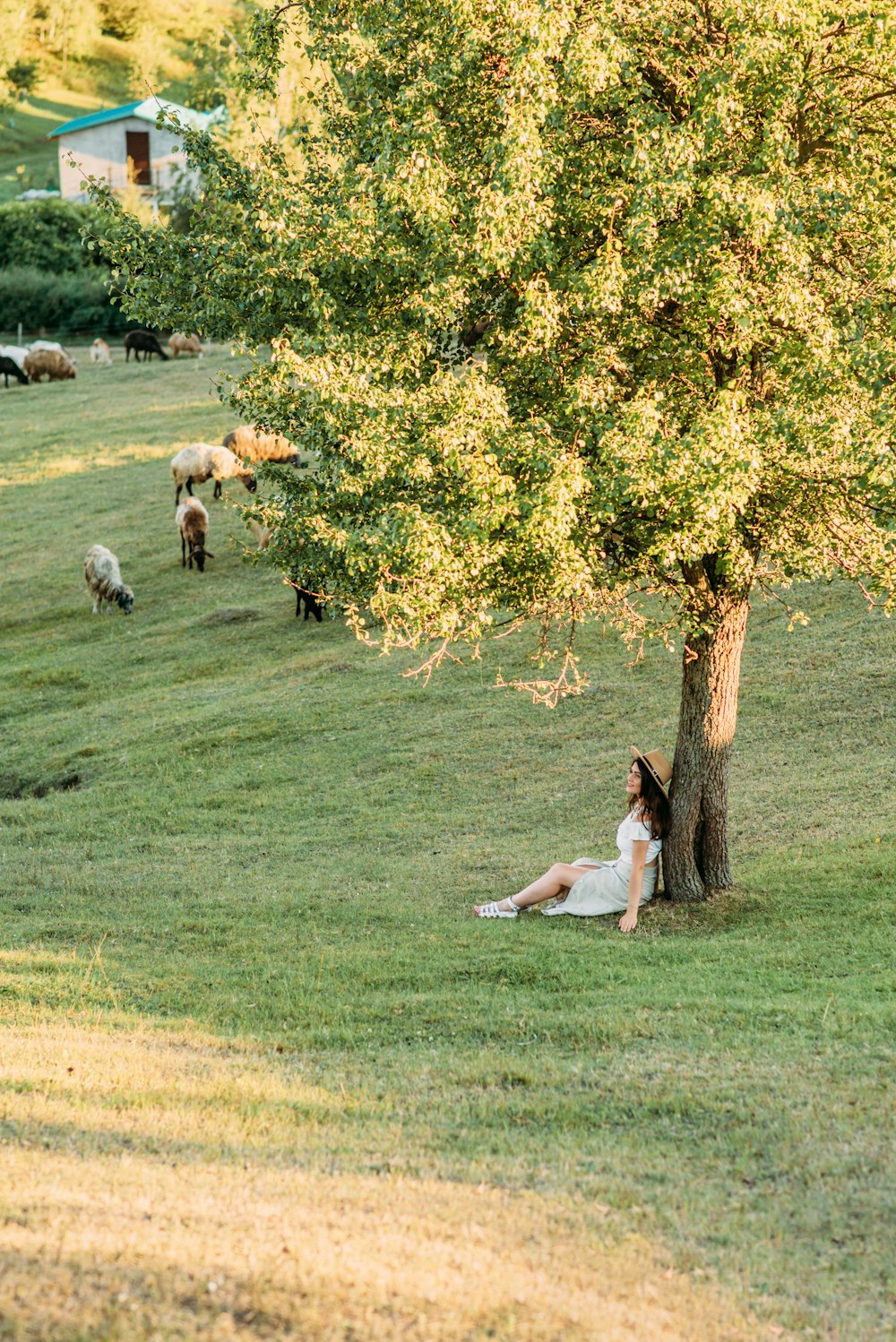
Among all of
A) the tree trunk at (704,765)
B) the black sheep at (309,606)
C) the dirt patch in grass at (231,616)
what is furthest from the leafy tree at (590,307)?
the dirt patch in grass at (231,616)

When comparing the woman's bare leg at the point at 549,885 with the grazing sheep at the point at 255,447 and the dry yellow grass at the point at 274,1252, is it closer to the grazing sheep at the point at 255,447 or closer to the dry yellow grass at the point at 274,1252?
the dry yellow grass at the point at 274,1252

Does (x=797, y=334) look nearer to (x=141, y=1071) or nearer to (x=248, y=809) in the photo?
(x=141, y=1071)

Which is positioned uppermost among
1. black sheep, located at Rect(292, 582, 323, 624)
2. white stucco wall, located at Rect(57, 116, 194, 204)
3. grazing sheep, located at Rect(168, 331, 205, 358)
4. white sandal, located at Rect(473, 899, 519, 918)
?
white stucco wall, located at Rect(57, 116, 194, 204)

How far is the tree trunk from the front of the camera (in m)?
13.0

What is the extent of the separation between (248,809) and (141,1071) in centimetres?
951

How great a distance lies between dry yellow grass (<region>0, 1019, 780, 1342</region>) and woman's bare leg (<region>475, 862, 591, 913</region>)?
5563 mm

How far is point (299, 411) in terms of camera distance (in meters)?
11.9

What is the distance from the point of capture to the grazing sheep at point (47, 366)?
55969 millimetres

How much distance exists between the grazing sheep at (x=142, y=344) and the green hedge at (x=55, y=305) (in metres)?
8.70

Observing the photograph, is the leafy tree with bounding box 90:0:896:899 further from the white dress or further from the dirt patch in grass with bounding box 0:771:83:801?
the dirt patch in grass with bounding box 0:771:83:801

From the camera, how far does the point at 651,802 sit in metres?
12.7

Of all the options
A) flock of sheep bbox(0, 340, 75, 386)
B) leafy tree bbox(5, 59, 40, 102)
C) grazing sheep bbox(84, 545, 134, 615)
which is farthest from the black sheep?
leafy tree bbox(5, 59, 40, 102)

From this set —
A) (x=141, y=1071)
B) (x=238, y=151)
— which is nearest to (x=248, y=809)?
(x=238, y=151)

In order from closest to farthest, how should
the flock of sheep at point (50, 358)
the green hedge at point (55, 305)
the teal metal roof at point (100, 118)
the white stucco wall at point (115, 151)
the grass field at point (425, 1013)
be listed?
the grass field at point (425, 1013), the flock of sheep at point (50, 358), the green hedge at point (55, 305), the teal metal roof at point (100, 118), the white stucco wall at point (115, 151)
